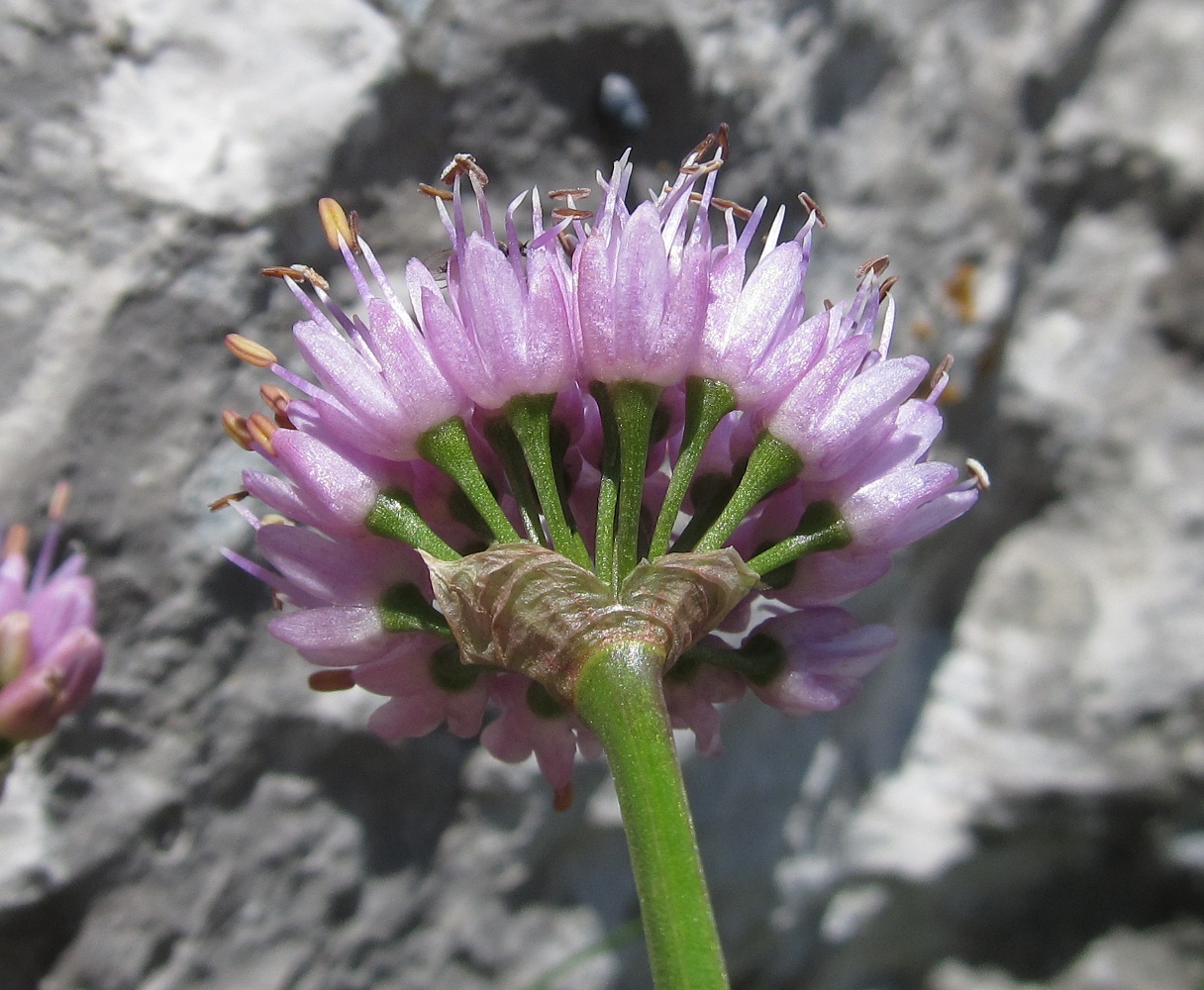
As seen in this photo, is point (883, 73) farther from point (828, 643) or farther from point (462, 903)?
point (462, 903)

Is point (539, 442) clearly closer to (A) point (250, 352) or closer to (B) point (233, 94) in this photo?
(A) point (250, 352)

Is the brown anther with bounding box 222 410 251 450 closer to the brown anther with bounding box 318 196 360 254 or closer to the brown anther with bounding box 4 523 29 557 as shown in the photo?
the brown anther with bounding box 318 196 360 254

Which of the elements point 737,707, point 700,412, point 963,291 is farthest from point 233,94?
point 963,291

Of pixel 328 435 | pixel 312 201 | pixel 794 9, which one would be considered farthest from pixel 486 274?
pixel 794 9

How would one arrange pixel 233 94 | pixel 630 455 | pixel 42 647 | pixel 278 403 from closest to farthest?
pixel 630 455, pixel 278 403, pixel 42 647, pixel 233 94

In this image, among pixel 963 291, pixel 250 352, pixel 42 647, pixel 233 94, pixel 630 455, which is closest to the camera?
pixel 630 455

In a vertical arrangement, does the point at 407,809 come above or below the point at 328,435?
above

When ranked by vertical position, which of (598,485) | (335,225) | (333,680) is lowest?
(333,680)
